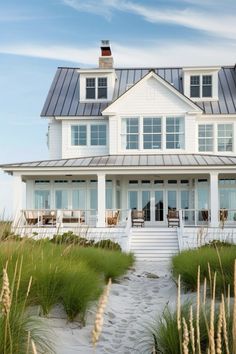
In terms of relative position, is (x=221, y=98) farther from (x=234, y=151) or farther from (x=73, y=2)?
(x=73, y=2)

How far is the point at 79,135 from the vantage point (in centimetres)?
2928

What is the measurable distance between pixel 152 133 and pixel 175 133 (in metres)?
1.19

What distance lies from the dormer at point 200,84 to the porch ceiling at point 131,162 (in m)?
3.97

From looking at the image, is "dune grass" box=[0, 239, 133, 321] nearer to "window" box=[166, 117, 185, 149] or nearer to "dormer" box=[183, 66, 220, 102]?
"window" box=[166, 117, 185, 149]

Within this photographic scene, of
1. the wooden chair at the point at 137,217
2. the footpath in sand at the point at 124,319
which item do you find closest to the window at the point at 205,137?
the wooden chair at the point at 137,217

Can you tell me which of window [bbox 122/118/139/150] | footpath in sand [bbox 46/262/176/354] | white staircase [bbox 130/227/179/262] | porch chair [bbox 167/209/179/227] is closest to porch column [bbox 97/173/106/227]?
white staircase [bbox 130/227/179/262]

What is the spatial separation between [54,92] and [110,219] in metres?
9.67

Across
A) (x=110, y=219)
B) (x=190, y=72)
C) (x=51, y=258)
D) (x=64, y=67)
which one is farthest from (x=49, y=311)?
(x=64, y=67)

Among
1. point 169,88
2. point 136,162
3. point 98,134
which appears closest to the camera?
point 136,162

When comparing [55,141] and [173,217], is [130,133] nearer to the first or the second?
[55,141]

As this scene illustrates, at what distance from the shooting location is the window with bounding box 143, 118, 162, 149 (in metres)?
28.3

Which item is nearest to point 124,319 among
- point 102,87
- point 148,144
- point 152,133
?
point 148,144

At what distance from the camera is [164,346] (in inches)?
248

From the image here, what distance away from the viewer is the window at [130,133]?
28422mm
